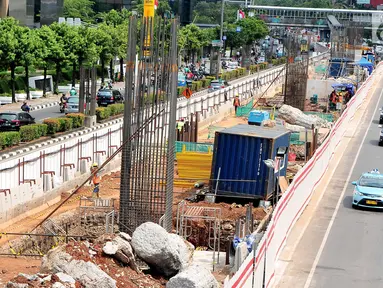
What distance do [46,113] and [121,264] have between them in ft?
137

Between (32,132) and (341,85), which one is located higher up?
(341,85)

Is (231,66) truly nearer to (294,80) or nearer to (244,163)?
(294,80)

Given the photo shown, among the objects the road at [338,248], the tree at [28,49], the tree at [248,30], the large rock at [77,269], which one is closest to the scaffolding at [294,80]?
the tree at [28,49]

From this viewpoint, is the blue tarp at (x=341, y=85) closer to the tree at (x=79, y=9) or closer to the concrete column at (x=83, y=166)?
the concrete column at (x=83, y=166)

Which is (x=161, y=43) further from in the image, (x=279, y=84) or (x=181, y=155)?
(x=279, y=84)

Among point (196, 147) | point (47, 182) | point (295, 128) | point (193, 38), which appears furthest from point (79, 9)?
point (47, 182)

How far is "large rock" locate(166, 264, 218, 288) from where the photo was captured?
1616cm

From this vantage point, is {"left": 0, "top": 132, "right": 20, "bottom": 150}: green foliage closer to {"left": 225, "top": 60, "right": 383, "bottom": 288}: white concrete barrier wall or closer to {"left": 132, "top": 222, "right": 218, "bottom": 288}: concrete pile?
{"left": 225, "top": 60, "right": 383, "bottom": 288}: white concrete barrier wall

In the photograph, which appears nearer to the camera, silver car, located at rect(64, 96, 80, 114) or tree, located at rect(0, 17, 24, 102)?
silver car, located at rect(64, 96, 80, 114)

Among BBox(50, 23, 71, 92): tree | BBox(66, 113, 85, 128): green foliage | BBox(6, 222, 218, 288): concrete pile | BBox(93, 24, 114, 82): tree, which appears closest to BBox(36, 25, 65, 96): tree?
BBox(50, 23, 71, 92): tree

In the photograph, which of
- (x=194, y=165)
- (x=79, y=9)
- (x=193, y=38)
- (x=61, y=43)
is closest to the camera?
(x=194, y=165)

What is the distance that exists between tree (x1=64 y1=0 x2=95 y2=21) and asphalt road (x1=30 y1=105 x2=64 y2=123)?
61.3m

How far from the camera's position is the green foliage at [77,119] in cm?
5078

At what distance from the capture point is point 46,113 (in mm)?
58656
